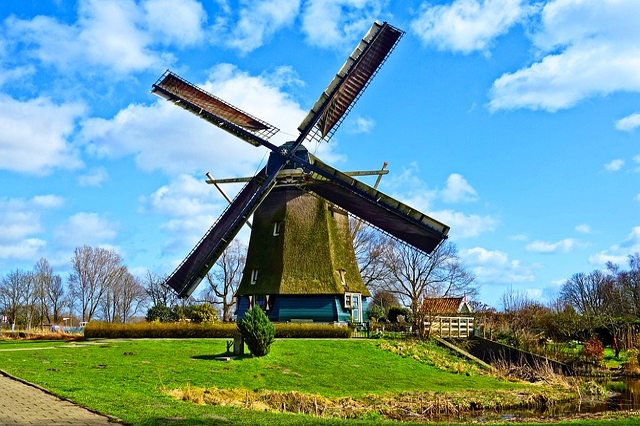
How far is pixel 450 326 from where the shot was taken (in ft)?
108

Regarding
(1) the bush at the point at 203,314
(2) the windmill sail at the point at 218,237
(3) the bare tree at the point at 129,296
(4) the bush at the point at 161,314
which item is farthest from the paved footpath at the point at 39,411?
(3) the bare tree at the point at 129,296

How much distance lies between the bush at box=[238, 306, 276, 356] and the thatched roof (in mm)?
7709

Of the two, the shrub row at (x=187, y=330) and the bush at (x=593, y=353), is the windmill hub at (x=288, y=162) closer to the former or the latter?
the shrub row at (x=187, y=330)

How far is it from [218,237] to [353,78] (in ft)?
33.8

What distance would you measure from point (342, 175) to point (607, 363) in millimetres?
17309

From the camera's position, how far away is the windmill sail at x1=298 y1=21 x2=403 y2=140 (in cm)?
3027

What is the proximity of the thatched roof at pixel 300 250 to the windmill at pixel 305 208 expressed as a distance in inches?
2.0

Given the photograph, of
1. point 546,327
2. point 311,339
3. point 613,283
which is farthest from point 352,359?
point 613,283

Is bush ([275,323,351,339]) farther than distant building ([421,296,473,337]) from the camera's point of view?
No

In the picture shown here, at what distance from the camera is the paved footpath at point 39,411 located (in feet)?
32.6

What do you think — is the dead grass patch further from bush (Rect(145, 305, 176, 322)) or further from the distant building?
bush (Rect(145, 305, 176, 322))

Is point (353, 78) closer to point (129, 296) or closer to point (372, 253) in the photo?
point (372, 253)

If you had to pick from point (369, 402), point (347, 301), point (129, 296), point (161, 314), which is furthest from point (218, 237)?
point (129, 296)

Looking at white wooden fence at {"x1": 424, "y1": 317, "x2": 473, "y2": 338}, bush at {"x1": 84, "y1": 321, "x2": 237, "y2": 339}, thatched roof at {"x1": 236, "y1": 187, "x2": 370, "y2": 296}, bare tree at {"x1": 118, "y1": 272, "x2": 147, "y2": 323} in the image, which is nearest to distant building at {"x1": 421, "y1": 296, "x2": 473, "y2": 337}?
white wooden fence at {"x1": 424, "y1": 317, "x2": 473, "y2": 338}
